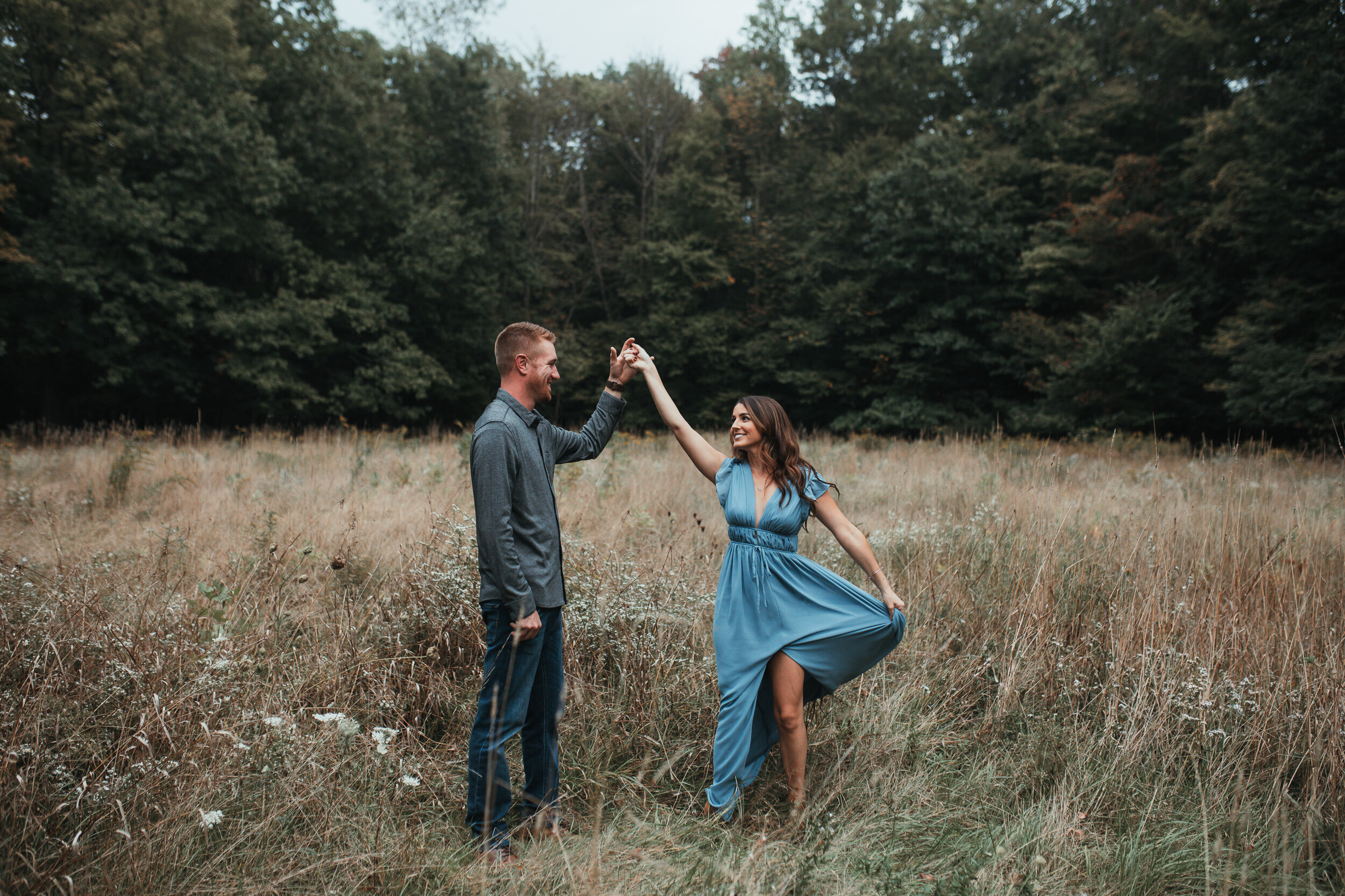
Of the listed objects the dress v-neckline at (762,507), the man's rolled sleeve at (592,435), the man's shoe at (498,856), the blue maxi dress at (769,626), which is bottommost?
the man's shoe at (498,856)

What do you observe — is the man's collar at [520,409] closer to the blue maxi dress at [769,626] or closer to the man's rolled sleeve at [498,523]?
the man's rolled sleeve at [498,523]

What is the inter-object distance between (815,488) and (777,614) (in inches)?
22.0

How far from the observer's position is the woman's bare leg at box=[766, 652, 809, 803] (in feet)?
9.16

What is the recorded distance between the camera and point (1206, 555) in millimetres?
4766

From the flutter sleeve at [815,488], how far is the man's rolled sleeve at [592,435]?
873 millimetres

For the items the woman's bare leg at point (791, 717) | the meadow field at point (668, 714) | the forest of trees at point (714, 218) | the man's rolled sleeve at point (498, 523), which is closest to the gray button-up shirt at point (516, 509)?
the man's rolled sleeve at point (498, 523)

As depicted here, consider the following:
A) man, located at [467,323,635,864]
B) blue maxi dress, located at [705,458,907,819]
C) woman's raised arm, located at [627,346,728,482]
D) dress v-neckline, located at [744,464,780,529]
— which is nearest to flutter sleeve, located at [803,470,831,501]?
blue maxi dress, located at [705,458,907,819]

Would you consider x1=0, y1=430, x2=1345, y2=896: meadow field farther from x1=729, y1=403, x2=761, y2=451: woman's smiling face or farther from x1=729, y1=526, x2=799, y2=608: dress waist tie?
x1=729, y1=403, x2=761, y2=451: woman's smiling face

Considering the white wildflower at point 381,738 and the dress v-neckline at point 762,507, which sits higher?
the dress v-neckline at point 762,507

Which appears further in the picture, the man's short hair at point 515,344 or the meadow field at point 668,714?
the man's short hair at point 515,344

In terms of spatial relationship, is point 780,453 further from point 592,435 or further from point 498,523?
point 498,523

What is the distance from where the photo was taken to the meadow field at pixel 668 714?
7.72 ft

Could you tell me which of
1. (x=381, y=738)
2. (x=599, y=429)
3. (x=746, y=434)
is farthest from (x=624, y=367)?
(x=381, y=738)

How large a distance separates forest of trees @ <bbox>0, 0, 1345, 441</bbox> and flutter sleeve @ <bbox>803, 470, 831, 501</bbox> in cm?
1385
